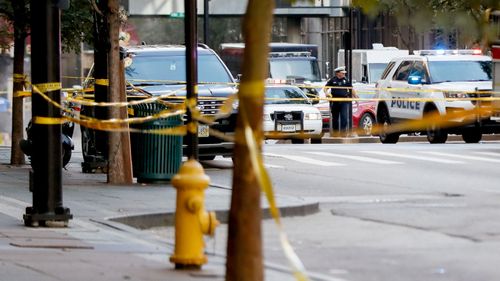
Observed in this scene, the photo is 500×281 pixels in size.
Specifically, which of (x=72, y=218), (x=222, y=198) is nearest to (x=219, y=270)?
(x=72, y=218)

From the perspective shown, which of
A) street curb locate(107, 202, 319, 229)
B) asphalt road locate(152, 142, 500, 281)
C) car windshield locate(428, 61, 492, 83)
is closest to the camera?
asphalt road locate(152, 142, 500, 281)

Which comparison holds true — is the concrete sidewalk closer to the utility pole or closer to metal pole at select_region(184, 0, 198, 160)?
the utility pole

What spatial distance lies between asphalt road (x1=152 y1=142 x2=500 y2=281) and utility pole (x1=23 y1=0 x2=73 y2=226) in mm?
1455

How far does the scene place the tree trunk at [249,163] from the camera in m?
6.58

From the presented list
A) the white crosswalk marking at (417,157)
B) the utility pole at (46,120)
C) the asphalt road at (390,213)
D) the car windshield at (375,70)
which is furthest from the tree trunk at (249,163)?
the car windshield at (375,70)

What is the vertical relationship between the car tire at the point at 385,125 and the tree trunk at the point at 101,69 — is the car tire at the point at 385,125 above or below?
below

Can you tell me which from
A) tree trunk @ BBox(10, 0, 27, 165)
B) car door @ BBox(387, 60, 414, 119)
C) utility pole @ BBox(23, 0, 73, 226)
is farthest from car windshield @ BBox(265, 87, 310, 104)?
utility pole @ BBox(23, 0, 73, 226)

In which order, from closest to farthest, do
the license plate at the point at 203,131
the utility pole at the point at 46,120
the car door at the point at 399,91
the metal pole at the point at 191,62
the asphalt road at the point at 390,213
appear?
1. the asphalt road at the point at 390,213
2. the utility pole at the point at 46,120
3. the metal pole at the point at 191,62
4. the license plate at the point at 203,131
5. the car door at the point at 399,91

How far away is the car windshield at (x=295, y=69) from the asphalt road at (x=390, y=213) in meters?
18.6

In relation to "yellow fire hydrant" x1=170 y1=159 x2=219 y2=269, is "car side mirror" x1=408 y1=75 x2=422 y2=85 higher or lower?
higher

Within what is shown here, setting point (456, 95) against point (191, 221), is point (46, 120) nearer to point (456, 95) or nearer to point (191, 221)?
point (191, 221)

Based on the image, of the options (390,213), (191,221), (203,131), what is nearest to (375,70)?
(203,131)

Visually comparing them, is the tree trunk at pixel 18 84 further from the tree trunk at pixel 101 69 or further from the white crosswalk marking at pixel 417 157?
the white crosswalk marking at pixel 417 157

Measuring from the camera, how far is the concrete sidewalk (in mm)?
10148
